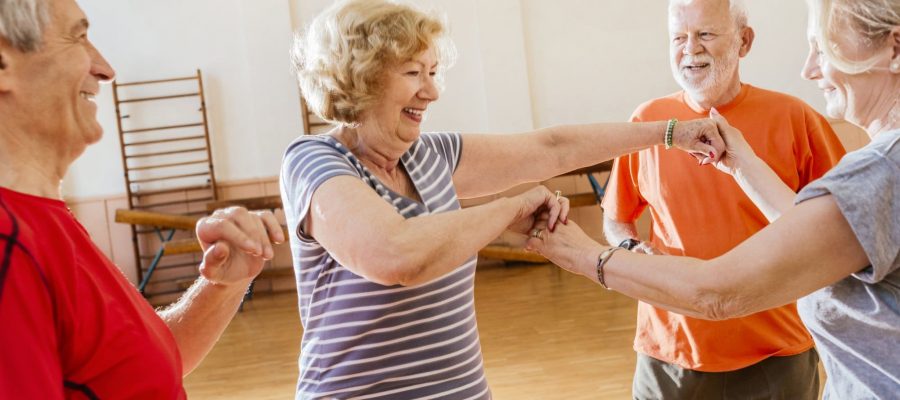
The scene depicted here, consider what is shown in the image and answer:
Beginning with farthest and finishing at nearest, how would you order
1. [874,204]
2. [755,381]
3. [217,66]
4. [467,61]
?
1. [467,61]
2. [217,66]
3. [755,381]
4. [874,204]

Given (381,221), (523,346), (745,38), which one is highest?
(745,38)

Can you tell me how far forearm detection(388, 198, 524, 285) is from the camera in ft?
4.63

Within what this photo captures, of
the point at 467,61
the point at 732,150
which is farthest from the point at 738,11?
the point at 467,61

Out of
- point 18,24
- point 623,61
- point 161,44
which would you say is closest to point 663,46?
point 623,61

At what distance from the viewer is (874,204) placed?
4.16 feet

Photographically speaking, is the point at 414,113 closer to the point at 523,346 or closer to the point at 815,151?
the point at 815,151

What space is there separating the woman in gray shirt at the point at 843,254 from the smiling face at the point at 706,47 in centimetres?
85

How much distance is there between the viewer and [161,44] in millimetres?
8289

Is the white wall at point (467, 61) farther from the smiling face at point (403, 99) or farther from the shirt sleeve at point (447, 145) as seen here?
the smiling face at point (403, 99)

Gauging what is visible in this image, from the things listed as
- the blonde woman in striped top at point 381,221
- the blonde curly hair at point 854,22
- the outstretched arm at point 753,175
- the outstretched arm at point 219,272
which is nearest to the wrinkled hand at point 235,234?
the outstretched arm at point 219,272

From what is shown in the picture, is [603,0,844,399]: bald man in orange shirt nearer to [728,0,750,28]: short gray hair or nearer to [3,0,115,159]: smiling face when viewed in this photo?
[728,0,750,28]: short gray hair

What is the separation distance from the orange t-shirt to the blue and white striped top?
87 cm

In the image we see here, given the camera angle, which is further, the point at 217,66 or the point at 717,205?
the point at 217,66

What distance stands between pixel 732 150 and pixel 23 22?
1.67 meters
